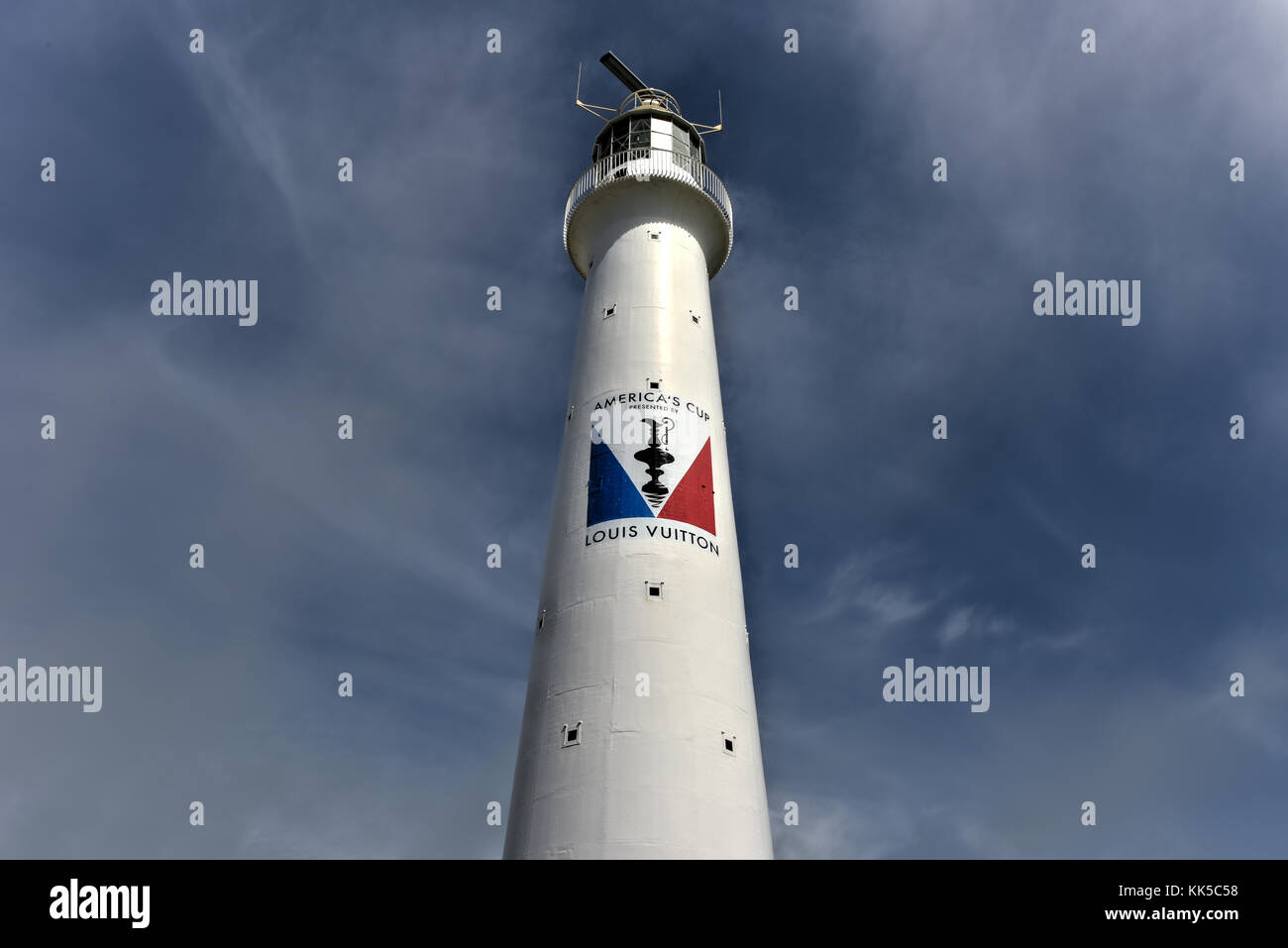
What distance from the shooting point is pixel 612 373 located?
30.8 meters

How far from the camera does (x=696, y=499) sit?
91.1 feet

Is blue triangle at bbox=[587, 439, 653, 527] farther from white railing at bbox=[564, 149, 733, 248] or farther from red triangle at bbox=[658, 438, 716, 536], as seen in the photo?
white railing at bbox=[564, 149, 733, 248]

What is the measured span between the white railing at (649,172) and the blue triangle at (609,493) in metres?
12.4

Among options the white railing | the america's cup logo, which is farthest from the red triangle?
the white railing

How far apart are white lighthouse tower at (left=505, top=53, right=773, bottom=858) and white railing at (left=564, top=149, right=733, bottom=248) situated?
6.2 inches

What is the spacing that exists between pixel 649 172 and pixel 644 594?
17.1 meters

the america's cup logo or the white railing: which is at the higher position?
the white railing

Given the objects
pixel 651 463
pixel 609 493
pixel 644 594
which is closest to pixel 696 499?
pixel 651 463

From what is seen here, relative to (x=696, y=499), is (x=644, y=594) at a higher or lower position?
lower

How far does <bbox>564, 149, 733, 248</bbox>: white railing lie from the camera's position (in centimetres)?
3559

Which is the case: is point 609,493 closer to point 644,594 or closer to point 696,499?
point 696,499
